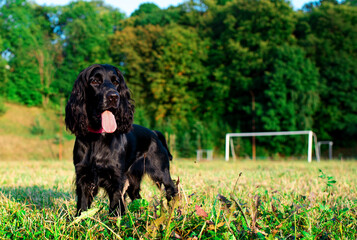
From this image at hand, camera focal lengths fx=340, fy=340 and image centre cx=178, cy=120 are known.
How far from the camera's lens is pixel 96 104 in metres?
3.17

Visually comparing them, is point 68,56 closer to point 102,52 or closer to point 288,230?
point 102,52

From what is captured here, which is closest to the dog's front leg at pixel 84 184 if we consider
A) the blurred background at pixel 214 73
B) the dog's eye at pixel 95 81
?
the dog's eye at pixel 95 81

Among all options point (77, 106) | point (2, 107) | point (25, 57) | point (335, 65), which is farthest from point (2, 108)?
point (77, 106)

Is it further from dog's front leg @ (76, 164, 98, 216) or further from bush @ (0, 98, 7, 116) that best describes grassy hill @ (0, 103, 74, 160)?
dog's front leg @ (76, 164, 98, 216)

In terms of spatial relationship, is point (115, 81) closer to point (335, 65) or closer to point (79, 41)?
point (335, 65)

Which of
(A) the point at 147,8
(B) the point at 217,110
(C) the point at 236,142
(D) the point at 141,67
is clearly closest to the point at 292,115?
(C) the point at 236,142

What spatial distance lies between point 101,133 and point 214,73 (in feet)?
93.5

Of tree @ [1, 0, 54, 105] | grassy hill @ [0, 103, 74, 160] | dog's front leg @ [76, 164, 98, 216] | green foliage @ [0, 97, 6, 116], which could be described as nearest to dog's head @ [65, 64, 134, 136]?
dog's front leg @ [76, 164, 98, 216]

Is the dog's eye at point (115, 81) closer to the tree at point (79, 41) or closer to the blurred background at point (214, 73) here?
the blurred background at point (214, 73)

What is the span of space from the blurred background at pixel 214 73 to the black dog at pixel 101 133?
22.7 meters

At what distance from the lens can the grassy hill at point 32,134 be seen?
80.4 ft

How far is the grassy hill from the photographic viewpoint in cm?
2451

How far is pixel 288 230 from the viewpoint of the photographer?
89.7 inches

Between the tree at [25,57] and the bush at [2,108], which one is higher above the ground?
the tree at [25,57]
